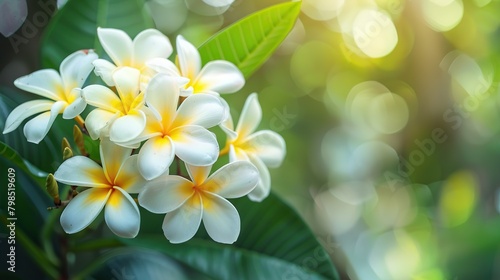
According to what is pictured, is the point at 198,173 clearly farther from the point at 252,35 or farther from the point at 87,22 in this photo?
the point at 87,22

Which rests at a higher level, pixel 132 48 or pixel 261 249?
pixel 132 48

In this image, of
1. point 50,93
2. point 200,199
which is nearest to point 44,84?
point 50,93

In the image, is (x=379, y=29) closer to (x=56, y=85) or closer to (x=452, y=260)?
(x=452, y=260)

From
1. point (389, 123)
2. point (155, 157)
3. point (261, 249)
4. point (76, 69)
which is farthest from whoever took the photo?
point (389, 123)

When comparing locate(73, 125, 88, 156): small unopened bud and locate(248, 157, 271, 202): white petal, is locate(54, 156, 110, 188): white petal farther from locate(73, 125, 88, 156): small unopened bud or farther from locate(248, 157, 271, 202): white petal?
locate(248, 157, 271, 202): white petal

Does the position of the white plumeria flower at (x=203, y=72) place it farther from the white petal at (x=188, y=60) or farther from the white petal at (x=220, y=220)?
the white petal at (x=220, y=220)

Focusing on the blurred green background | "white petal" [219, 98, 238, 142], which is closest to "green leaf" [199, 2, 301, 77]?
"white petal" [219, 98, 238, 142]
